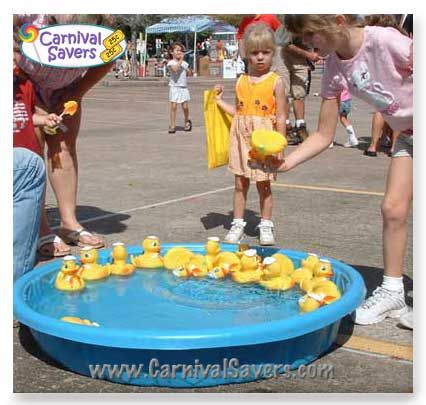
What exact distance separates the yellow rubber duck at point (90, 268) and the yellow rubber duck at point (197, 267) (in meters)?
0.41

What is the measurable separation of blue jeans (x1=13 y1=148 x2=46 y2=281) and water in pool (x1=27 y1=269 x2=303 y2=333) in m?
0.15

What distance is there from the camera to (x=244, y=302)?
12.0 ft

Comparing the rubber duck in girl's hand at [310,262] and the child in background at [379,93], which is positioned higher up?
the child in background at [379,93]

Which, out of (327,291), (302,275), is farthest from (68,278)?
(327,291)

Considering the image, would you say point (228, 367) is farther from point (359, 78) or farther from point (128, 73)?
point (128, 73)

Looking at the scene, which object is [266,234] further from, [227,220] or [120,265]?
[120,265]

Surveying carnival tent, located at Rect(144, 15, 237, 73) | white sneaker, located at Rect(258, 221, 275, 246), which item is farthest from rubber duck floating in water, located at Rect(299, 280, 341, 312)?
white sneaker, located at Rect(258, 221, 275, 246)

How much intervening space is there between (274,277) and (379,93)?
101 cm

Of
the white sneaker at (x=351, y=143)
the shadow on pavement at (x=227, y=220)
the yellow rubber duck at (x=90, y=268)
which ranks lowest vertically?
the white sneaker at (x=351, y=143)

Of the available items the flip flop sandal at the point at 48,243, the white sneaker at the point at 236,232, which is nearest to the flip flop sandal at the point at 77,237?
the flip flop sandal at the point at 48,243

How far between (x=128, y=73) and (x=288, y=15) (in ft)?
77.8

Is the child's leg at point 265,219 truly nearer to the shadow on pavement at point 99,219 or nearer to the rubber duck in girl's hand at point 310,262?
the shadow on pavement at point 99,219

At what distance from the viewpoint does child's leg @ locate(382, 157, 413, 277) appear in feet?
11.8

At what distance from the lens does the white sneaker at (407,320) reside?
11.6 ft
